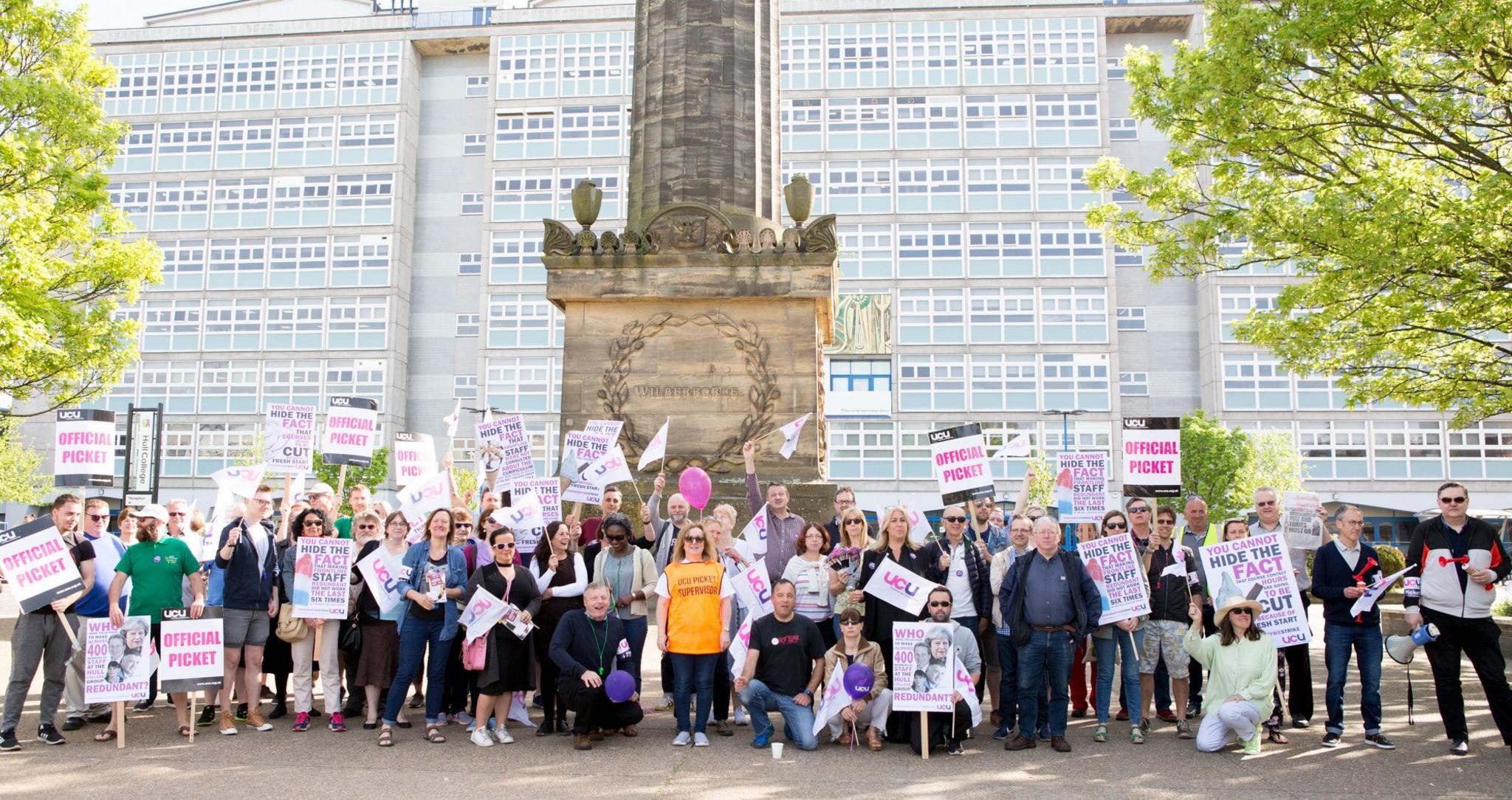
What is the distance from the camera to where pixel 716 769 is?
809 centimetres

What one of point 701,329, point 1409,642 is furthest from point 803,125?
point 1409,642

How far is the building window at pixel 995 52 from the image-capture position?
5934 centimetres

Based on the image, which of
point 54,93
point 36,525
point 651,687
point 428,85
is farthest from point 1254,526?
point 428,85

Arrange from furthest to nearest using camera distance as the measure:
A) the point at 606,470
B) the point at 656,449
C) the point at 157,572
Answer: the point at 656,449 < the point at 606,470 < the point at 157,572

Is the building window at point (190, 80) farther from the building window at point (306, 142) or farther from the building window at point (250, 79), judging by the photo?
the building window at point (306, 142)

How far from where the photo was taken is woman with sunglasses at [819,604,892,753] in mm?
8961

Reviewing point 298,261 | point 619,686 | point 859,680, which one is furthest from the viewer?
point 298,261

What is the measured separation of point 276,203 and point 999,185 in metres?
37.4

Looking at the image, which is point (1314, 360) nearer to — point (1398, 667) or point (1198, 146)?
point (1198, 146)

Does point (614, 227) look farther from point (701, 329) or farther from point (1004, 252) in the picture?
point (701, 329)

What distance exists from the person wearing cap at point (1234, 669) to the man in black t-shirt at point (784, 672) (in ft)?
9.59

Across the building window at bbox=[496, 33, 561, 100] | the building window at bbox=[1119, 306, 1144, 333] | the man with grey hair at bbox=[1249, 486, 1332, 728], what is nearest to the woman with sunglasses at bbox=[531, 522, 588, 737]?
the man with grey hair at bbox=[1249, 486, 1332, 728]

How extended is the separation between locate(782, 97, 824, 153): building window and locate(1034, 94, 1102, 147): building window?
10687 millimetres

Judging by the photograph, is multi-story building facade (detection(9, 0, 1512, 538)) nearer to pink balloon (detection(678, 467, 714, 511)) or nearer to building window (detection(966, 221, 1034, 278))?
building window (detection(966, 221, 1034, 278))
